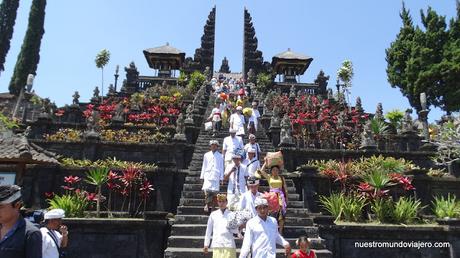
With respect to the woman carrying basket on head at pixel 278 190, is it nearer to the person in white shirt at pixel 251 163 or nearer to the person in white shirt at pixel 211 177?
the person in white shirt at pixel 251 163

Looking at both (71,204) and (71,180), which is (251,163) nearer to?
(71,204)

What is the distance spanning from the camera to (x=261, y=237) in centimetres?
495

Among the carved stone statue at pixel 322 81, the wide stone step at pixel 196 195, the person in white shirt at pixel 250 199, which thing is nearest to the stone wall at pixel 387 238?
the wide stone step at pixel 196 195

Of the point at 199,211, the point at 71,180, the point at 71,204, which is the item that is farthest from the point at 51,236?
the point at 71,180

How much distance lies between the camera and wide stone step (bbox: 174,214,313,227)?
26.9ft

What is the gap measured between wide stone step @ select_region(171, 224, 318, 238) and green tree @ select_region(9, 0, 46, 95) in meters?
33.2

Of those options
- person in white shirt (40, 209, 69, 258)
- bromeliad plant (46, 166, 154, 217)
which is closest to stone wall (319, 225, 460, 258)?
bromeliad plant (46, 166, 154, 217)

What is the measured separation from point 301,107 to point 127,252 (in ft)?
54.5

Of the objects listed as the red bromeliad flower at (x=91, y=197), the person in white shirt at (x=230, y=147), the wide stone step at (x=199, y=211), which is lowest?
the wide stone step at (x=199, y=211)

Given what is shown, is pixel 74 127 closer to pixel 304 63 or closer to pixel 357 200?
pixel 357 200

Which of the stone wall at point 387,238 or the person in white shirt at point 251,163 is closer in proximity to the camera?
the stone wall at point 387,238

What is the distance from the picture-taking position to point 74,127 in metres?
17.4

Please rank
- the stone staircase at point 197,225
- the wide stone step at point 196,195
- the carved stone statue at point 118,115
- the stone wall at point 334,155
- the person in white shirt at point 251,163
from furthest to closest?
the carved stone statue at point 118,115 → the stone wall at point 334,155 → the wide stone step at point 196,195 → the person in white shirt at point 251,163 → the stone staircase at point 197,225

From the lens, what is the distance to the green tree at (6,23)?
120ft
